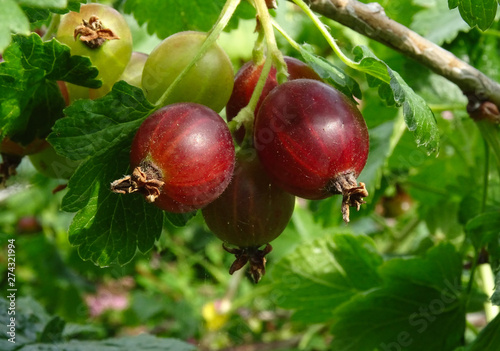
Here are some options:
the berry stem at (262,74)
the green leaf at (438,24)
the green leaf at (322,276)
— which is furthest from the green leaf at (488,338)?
the green leaf at (438,24)

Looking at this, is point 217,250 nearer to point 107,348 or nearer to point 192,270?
point 192,270

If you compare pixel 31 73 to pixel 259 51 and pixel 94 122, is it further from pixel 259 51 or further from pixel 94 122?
pixel 259 51

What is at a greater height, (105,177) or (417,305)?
(105,177)

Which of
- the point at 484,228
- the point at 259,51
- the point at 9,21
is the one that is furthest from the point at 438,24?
the point at 9,21

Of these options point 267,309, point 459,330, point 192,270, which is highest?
point 459,330

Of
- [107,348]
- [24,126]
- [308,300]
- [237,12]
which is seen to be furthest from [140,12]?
[308,300]

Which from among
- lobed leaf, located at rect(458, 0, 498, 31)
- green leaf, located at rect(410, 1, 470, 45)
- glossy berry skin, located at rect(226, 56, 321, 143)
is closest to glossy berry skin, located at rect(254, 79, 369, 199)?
glossy berry skin, located at rect(226, 56, 321, 143)
